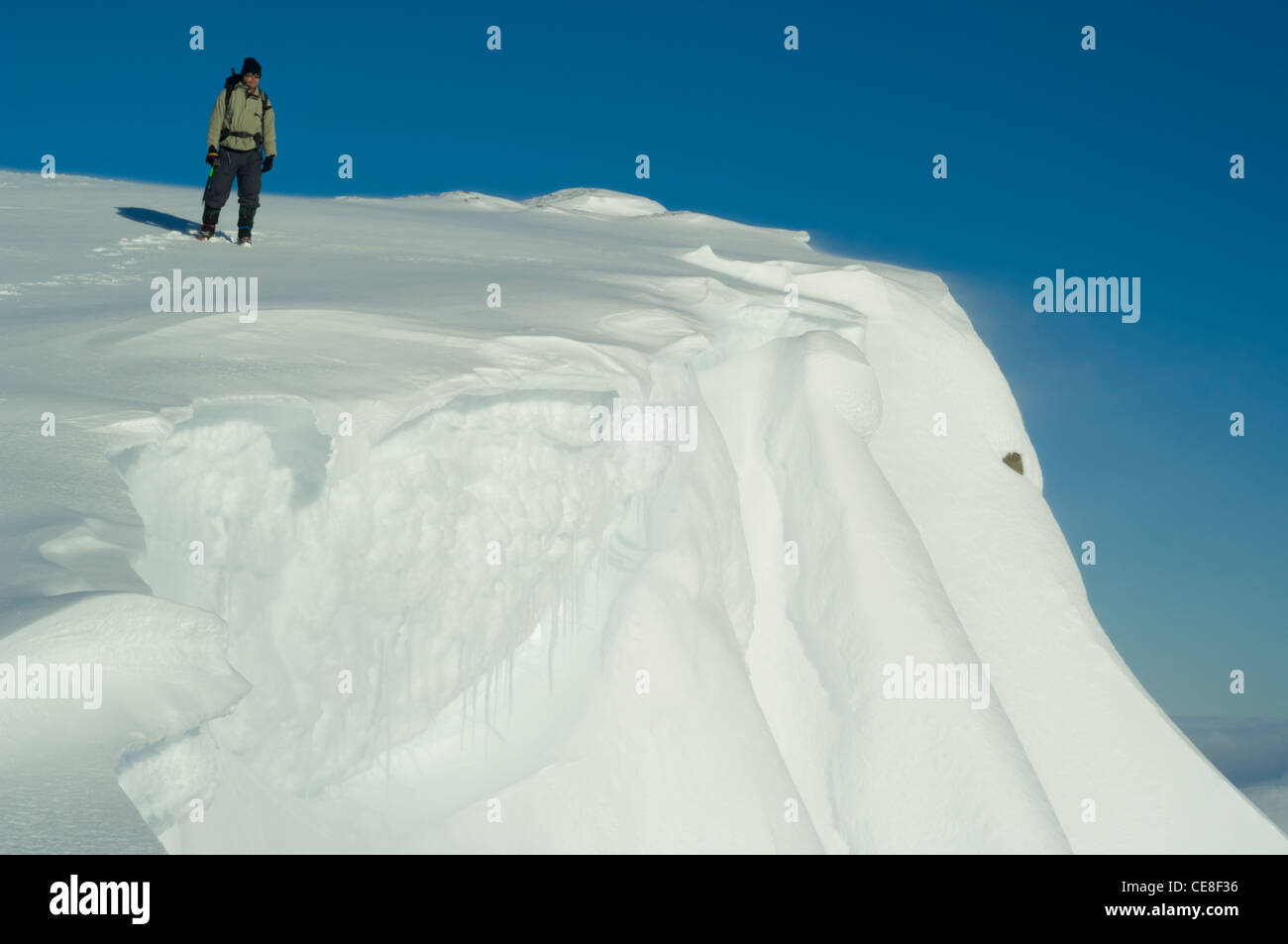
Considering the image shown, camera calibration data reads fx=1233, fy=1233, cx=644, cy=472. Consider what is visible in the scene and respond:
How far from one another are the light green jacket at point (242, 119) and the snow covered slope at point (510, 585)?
0.98 m

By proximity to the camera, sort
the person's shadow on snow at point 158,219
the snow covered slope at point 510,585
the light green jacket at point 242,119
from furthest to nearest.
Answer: the person's shadow on snow at point 158,219 < the light green jacket at point 242,119 < the snow covered slope at point 510,585

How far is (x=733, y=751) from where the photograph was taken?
7379mm

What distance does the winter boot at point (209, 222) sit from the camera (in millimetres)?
11133

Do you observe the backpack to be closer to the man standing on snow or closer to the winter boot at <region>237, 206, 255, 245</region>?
the man standing on snow

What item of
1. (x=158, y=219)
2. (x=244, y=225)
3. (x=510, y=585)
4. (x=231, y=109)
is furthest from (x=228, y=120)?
(x=510, y=585)

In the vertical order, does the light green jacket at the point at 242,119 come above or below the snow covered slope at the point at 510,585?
above

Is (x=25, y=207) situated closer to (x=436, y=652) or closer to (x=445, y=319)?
(x=445, y=319)

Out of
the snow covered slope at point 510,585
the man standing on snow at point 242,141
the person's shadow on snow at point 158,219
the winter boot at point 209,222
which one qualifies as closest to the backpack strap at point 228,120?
the man standing on snow at point 242,141

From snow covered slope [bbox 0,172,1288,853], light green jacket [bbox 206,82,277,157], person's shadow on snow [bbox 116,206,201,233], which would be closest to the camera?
snow covered slope [bbox 0,172,1288,853]

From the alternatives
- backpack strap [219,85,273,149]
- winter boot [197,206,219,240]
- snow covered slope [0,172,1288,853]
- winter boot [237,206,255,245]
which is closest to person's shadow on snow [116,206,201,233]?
winter boot [197,206,219,240]

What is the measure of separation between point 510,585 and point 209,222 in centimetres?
575

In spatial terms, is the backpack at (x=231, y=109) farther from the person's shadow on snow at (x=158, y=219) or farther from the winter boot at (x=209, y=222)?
the person's shadow on snow at (x=158, y=219)

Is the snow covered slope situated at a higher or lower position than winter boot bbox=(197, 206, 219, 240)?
lower

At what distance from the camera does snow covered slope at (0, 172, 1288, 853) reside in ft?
17.3
